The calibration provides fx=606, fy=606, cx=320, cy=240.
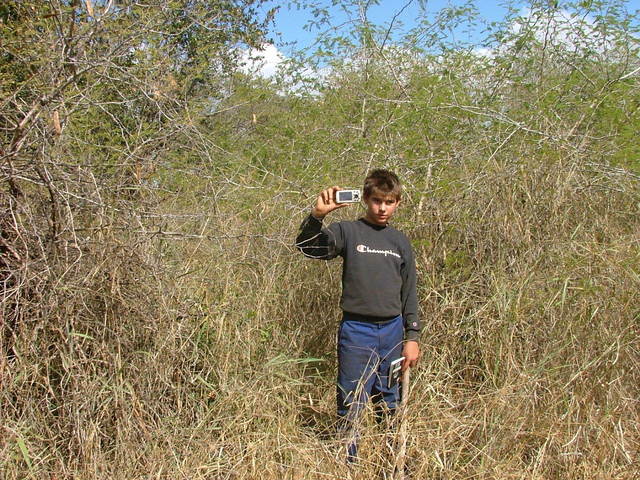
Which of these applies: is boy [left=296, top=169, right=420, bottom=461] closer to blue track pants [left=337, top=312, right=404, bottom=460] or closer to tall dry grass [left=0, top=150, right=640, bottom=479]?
blue track pants [left=337, top=312, right=404, bottom=460]

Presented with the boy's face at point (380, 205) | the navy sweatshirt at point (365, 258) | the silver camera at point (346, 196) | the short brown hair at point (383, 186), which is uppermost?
the short brown hair at point (383, 186)

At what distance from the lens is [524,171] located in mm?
3504

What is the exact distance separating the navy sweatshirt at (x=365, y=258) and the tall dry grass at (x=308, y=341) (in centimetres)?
35

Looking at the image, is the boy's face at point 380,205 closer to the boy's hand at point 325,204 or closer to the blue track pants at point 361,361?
the boy's hand at point 325,204

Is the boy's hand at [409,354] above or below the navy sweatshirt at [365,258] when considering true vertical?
below

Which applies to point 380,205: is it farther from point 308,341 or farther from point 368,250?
point 308,341

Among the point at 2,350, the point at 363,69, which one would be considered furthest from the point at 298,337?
the point at 363,69

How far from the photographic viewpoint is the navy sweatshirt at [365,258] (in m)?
2.65

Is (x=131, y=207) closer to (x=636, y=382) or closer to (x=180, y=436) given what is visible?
(x=180, y=436)

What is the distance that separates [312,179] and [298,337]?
1156mm

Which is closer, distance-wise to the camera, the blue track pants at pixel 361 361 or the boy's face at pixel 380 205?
the blue track pants at pixel 361 361

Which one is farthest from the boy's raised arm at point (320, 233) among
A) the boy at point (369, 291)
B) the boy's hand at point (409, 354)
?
the boy's hand at point (409, 354)

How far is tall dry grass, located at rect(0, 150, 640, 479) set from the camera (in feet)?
8.19

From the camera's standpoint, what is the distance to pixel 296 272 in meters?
3.57
